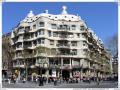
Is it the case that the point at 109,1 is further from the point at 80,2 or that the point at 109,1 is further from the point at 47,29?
the point at 47,29

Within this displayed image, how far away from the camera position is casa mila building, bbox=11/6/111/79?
1002 cm

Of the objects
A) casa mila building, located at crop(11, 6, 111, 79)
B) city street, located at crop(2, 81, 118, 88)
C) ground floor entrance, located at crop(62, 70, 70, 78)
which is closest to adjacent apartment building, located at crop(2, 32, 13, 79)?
casa mila building, located at crop(11, 6, 111, 79)

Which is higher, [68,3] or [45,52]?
[68,3]

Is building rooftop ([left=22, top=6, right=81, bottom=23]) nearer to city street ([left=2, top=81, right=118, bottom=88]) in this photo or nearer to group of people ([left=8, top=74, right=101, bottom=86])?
group of people ([left=8, top=74, right=101, bottom=86])

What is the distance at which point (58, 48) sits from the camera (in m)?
10.1

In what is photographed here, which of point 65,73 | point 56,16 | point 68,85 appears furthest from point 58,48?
point 68,85

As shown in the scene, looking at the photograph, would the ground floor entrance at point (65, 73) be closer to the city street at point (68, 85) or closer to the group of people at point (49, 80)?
the group of people at point (49, 80)

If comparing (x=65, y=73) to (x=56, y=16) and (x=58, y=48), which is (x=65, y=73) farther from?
(x=56, y=16)

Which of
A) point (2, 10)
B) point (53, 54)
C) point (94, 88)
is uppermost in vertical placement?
point (2, 10)

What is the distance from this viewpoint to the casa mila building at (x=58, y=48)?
10016 millimetres

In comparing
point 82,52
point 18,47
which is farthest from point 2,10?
point 82,52

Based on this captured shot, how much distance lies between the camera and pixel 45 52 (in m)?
10.0

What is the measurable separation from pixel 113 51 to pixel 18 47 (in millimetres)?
1974

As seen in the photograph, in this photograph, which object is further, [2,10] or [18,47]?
[18,47]
